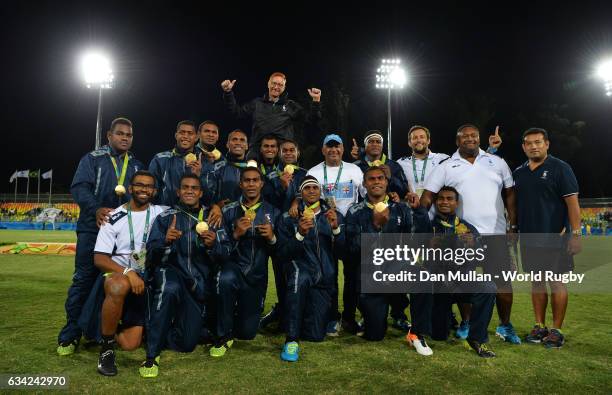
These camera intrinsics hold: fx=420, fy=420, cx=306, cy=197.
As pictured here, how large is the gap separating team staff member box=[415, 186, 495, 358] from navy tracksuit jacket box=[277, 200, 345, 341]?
118 centimetres

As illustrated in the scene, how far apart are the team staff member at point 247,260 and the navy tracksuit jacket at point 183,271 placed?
0.22 metres

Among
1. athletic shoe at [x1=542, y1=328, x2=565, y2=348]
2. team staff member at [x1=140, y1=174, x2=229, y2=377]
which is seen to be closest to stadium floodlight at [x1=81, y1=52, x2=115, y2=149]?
team staff member at [x1=140, y1=174, x2=229, y2=377]

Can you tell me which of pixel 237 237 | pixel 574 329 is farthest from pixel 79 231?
pixel 574 329

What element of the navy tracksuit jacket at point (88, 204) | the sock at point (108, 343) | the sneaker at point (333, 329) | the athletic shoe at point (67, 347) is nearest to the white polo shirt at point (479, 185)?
the sneaker at point (333, 329)

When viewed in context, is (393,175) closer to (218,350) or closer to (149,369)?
(218,350)

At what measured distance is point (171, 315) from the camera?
13.6ft

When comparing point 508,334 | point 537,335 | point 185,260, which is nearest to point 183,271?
point 185,260

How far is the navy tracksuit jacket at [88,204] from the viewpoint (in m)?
4.69

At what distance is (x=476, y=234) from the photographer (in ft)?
16.4

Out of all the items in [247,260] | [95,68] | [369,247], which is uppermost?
[95,68]

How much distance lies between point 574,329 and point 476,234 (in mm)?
1953

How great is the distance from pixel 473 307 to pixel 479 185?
151cm

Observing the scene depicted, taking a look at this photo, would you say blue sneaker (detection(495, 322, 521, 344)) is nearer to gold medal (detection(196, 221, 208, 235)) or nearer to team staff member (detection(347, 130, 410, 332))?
team staff member (detection(347, 130, 410, 332))

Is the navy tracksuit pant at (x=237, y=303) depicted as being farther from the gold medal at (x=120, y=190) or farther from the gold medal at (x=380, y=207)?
the gold medal at (x=380, y=207)
